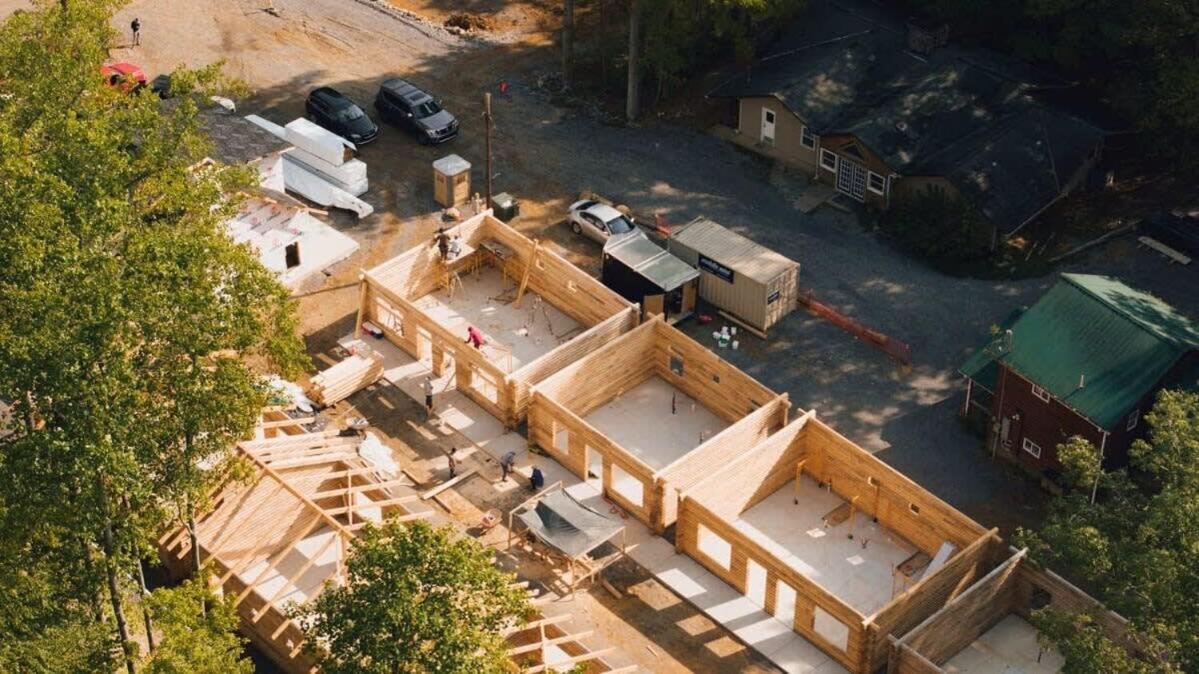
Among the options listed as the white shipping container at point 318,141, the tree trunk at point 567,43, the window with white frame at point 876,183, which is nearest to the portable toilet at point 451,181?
the white shipping container at point 318,141

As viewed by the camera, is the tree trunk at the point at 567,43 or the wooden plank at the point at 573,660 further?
the tree trunk at the point at 567,43

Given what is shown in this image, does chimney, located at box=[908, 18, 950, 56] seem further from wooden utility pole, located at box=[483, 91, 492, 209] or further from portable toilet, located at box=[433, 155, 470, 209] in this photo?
portable toilet, located at box=[433, 155, 470, 209]

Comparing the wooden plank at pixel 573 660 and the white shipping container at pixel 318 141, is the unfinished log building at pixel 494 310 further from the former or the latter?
the wooden plank at pixel 573 660

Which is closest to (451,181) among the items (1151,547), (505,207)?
(505,207)

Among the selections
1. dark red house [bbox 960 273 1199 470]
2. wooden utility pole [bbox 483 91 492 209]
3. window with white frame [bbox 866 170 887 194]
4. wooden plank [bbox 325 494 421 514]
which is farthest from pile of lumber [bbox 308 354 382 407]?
window with white frame [bbox 866 170 887 194]

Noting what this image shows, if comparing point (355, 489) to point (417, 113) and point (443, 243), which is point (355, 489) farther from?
point (417, 113)

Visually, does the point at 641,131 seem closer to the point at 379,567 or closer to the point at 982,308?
the point at 982,308
